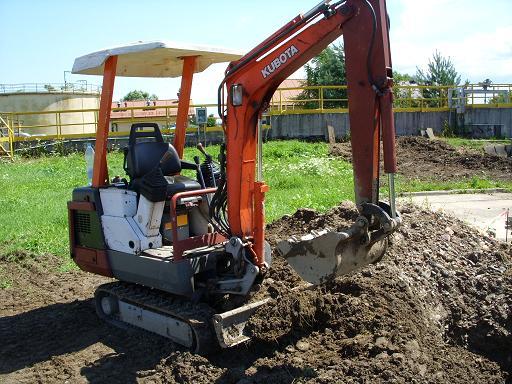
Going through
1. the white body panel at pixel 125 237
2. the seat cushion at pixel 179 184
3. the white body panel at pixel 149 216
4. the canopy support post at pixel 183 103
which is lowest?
the white body panel at pixel 125 237

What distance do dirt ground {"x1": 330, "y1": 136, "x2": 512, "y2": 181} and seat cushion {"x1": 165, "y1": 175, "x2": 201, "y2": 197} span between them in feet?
42.1

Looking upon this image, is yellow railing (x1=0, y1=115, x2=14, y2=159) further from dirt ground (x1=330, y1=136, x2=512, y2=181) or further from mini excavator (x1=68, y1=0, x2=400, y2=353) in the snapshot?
mini excavator (x1=68, y1=0, x2=400, y2=353)

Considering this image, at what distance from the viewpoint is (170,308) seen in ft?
19.1

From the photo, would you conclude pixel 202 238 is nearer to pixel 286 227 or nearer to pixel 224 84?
pixel 224 84

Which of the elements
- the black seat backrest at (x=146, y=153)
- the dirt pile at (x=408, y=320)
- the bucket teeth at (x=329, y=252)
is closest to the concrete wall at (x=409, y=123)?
the dirt pile at (x=408, y=320)

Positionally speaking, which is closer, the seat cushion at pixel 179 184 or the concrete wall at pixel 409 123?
the seat cushion at pixel 179 184

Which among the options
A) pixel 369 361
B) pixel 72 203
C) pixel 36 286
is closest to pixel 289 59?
pixel 369 361

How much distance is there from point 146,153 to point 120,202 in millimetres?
563

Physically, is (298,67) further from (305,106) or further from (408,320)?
(305,106)

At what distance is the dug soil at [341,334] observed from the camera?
16.5 ft

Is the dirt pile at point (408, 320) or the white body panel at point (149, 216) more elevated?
the white body panel at point (149, 216)

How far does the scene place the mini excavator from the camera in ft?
15.9

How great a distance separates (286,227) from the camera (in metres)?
8.98

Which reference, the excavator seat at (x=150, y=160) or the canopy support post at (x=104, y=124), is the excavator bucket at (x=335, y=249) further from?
the canopy support post at (x=104, y=124)
